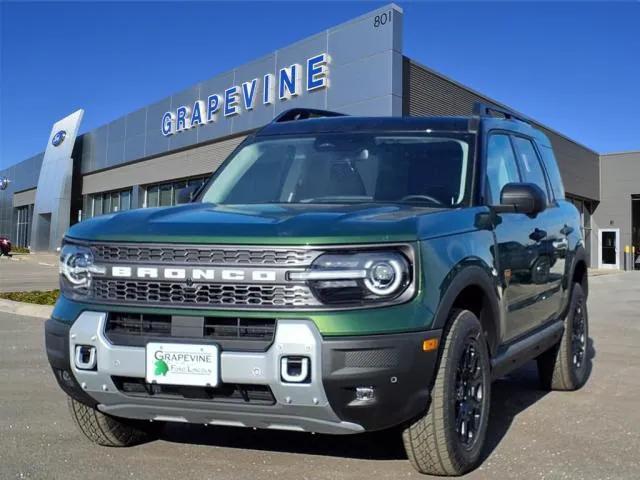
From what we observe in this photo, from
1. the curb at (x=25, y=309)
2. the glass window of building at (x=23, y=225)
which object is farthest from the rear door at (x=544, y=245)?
the glass window of building at (x=23, y=225)

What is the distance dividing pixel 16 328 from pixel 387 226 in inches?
311

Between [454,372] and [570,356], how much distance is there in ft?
9.32

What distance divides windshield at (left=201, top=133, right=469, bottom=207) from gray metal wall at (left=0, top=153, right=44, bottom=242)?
49785 mm

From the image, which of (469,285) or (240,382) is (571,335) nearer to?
(469,285)

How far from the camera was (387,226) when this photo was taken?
10.1ft

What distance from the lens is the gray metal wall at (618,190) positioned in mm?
38872

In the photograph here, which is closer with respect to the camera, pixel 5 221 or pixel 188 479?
pixel 188 479

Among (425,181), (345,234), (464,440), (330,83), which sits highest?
(330,83)

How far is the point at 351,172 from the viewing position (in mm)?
4270

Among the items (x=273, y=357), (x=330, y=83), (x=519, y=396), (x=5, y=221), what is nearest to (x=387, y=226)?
(x=273, y=357)

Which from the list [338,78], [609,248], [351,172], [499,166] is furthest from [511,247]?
[609,248]

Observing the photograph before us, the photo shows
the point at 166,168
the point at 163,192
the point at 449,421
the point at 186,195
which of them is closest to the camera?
the point at 449,421

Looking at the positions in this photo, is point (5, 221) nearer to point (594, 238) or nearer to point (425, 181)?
point (594, 238)

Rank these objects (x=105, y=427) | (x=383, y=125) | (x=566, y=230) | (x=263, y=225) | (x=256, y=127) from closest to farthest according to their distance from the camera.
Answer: (x=263, y=225) → (x=105, y=427) → (x=383, y=125) → (x=566, y=230) → (x=256, y=127)
